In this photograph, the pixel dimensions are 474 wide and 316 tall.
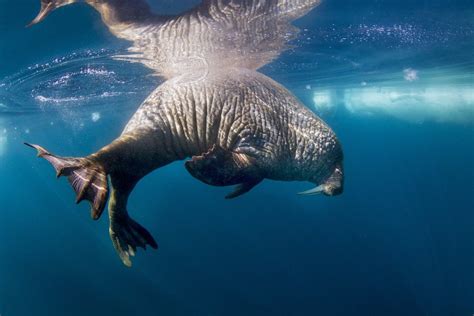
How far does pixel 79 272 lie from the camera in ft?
81.1

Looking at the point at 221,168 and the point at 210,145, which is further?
the point at 210,145

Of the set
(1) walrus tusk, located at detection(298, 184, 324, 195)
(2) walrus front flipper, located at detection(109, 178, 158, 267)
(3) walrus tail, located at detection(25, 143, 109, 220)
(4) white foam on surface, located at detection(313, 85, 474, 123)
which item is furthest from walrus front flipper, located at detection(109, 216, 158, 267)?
(4) white foam on surface, located at detection(313, 85, 474, 123)

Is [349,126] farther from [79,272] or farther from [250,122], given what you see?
[250,122]

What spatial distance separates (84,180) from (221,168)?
1306mm

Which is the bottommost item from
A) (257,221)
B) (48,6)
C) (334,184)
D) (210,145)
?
(257,221)

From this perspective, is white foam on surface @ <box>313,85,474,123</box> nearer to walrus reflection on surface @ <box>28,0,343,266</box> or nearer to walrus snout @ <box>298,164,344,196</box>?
walrus reflection on surface @ <box>28,0,343,266</box>

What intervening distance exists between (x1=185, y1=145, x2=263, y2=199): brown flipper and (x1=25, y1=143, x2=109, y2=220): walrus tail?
860mm

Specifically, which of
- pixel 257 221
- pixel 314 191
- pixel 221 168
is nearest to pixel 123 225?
pixel 221 168

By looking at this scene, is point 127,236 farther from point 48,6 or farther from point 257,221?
point 257,221

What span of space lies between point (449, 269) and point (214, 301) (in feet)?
48.6

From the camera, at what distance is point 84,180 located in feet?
10.9

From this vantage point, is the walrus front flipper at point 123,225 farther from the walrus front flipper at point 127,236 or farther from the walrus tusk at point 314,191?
the walrus tusk at point 314,191

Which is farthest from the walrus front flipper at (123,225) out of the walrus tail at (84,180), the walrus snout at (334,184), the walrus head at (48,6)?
the walrus head at (48,6)

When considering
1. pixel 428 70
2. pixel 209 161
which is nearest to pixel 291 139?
pixel 209 161
